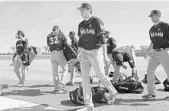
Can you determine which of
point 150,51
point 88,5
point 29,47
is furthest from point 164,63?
point 29,47

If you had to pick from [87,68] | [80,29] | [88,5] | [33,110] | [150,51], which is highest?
[88,5]

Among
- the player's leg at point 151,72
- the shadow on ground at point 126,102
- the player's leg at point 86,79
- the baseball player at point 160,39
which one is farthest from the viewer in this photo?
the player's leg at point 151,72

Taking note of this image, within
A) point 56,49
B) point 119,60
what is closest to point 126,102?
point 56,49

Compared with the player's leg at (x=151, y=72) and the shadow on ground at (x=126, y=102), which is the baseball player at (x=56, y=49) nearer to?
the shadow on ground at (x=126, y=102)

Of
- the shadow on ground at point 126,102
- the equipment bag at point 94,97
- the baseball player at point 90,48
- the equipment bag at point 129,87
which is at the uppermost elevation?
the baseball player at point 90,48

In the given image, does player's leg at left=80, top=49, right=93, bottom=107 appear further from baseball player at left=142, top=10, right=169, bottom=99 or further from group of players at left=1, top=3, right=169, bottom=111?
baseball player at left=142, top=10, right=169, bottom=99

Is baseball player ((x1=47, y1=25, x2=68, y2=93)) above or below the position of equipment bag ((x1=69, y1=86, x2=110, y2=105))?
above

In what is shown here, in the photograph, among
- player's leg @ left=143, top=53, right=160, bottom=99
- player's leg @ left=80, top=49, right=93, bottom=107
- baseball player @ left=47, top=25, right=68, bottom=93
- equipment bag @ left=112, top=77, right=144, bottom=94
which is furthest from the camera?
baseball player @ left=47, top=25, right=68, bottom=93

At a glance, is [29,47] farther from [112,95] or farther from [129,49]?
[112,95]

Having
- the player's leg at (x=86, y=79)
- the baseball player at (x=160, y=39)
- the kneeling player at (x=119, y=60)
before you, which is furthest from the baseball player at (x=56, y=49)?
→ the baseball player at (x=160, y=39)

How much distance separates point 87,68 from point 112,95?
0.85 m

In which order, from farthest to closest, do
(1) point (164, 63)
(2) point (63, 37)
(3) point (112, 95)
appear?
(2) point (63, 37) → (1) point (164, 63) → (3) point (112, 95)

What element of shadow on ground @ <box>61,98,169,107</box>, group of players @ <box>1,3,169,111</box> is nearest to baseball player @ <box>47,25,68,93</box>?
group of players @ <box>1,3,169,111</box>

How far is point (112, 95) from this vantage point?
5.45m
